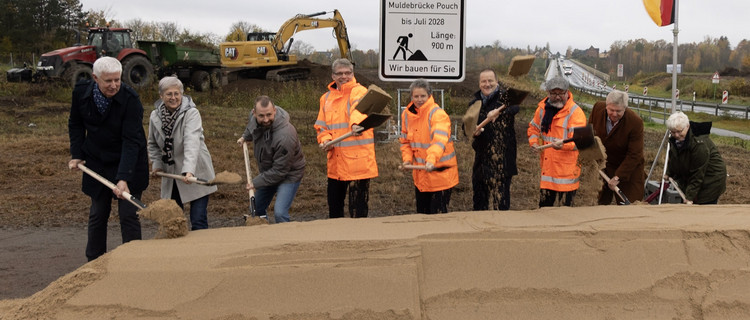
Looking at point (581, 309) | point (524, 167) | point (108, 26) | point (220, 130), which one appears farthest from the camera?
point (108, 26)

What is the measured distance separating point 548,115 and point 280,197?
209 centimetres

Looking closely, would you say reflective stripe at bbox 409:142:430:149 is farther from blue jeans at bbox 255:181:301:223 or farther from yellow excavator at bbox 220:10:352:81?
yellow excavator at bbox 220:10:352:81

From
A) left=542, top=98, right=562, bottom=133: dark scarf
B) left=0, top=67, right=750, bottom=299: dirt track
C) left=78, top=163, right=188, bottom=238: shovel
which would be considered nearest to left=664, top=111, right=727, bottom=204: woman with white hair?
left=0, top=67, right=750, bottom=299: dirt track

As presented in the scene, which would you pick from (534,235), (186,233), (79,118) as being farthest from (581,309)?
(79,118)

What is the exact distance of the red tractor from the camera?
61.4 ft

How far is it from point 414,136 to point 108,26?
16749mm

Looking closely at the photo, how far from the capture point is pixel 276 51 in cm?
2236

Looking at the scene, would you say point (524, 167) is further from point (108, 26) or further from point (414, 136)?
point (108, 26)

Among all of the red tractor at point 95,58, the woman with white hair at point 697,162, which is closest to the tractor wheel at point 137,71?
the red tractor at point 95,58

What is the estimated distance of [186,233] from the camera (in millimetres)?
3586

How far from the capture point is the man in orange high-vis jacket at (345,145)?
5230 millimetres

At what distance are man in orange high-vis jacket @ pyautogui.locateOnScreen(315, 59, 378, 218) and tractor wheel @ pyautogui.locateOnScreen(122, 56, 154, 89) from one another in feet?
47.6

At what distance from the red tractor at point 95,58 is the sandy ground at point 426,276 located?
16.4 m

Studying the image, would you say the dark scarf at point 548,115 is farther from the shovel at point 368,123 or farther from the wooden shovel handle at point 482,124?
the shovel at point 368,123
